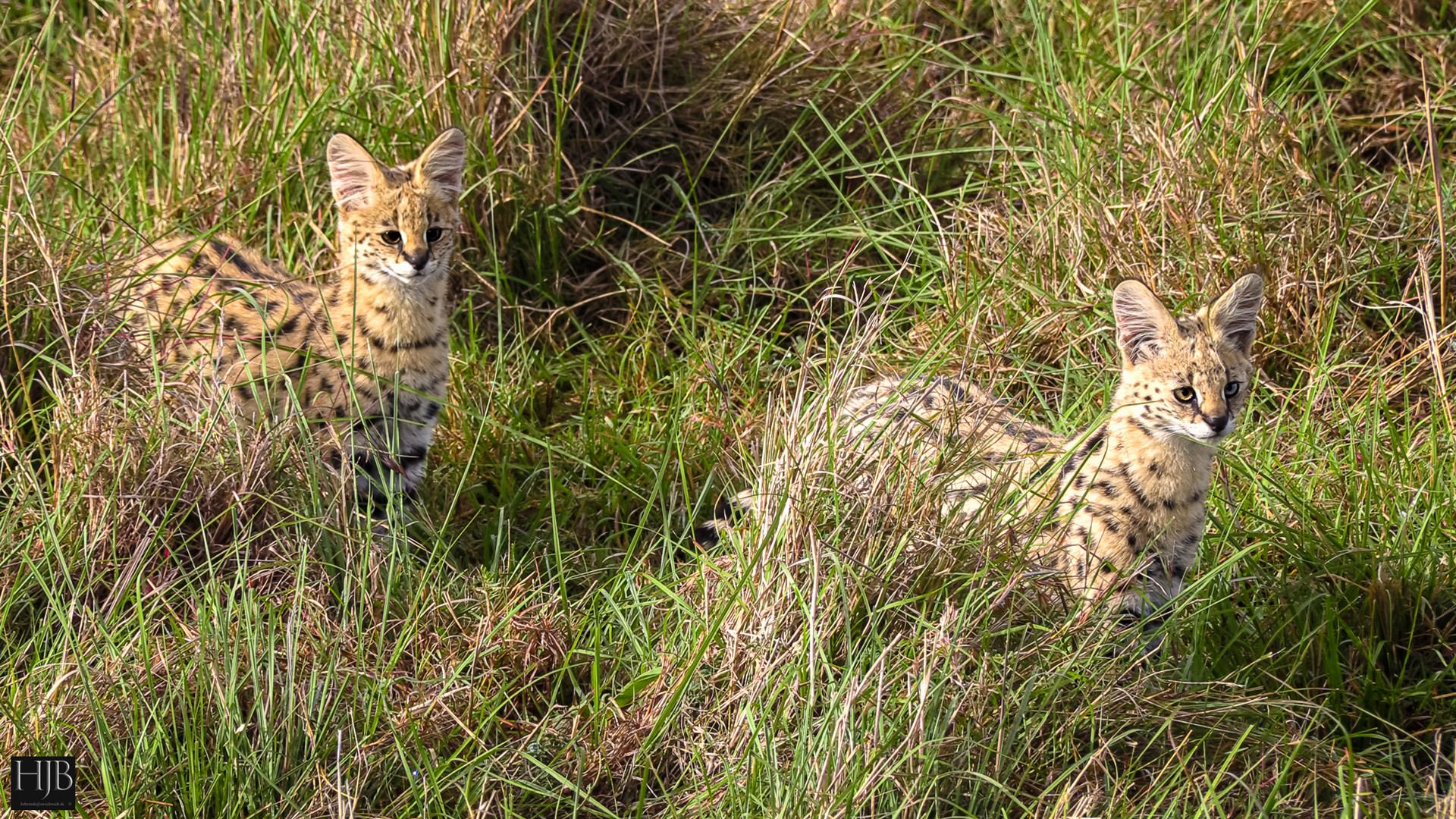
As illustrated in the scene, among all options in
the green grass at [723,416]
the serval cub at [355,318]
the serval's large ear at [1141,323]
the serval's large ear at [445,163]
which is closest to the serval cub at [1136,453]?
the serval's large ear at [1141,323]

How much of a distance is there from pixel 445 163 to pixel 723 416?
103cm

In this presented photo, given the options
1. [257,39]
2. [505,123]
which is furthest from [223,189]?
[505,123]

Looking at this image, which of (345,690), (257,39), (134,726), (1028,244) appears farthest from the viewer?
(257,39)

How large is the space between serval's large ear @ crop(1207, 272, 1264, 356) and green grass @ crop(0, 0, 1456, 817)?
0.44m

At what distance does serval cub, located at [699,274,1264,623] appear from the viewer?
3330 millimetres

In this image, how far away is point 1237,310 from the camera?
3508mm

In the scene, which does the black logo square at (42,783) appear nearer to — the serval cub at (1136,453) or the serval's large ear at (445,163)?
the serval cub at (1136,453)

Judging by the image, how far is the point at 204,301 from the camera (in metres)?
4.05

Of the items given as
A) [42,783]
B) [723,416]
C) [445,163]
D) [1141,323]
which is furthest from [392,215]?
[1141,323]

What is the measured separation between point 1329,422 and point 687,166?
2168 millimetres

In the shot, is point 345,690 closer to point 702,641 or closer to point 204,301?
point 702,641

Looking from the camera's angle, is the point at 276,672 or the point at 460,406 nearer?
the point at 276,672

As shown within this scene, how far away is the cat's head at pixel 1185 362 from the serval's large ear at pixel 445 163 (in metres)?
1.82

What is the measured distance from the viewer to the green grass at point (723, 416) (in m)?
2.88
